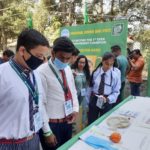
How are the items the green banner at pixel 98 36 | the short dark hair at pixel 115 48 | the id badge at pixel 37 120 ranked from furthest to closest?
the green banner at pixel 98 36 → the short dark hair at pixel 115 48 → the id badge at pixel 37 120

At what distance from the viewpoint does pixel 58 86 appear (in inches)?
93.9

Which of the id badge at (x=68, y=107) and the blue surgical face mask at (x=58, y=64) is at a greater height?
the blue surgical face mask at (x=58, y=64)

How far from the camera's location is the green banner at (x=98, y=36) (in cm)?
531

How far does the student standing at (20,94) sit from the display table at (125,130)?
0.89 ft

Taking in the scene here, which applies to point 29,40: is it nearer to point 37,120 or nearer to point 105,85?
point 37,120

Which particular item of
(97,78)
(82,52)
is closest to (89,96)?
(97,78)

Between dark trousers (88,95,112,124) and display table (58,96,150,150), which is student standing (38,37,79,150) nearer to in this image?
display table (58,96,150,150)

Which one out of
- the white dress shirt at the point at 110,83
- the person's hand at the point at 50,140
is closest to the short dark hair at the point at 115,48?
the white dress shirt at the point at 110,83

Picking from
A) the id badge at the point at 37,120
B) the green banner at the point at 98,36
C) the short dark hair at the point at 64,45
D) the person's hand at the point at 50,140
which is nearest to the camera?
the id badge at the point at 37,120

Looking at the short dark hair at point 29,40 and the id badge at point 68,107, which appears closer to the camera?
the short dark hair at point 29,40

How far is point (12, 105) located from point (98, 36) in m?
4.24

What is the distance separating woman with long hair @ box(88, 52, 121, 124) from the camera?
148 inches

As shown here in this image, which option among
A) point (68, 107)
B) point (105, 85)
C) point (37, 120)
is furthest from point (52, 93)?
point (105, 85)

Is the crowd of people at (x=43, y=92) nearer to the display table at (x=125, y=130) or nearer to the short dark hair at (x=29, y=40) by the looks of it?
the short dark hair at (x=29, y=40)
